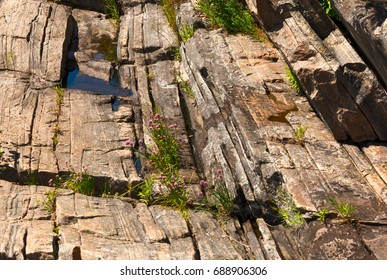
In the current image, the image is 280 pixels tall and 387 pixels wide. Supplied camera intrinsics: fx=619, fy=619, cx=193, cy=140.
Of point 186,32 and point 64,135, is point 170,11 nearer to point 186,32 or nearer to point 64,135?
point 186,32

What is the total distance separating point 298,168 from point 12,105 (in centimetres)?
546

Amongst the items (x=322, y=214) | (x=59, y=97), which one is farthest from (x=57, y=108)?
(x=322, y=214)

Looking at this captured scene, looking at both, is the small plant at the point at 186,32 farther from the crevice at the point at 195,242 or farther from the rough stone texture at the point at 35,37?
the crevice at the point at 195,242

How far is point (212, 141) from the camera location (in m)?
10.4

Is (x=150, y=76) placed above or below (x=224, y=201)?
below

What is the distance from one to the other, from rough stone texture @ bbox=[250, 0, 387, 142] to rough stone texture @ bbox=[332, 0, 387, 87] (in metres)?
0.23

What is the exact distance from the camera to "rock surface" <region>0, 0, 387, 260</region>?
8234 millimetres

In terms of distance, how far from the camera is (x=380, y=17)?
347 inches

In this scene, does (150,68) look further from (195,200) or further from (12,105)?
(195,200)

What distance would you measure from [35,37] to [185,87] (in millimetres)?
3796

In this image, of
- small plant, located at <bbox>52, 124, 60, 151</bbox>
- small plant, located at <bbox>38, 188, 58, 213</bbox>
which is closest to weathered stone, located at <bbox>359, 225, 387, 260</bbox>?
small plant, located at <bbox>38, 188, 58, 213</bbox>

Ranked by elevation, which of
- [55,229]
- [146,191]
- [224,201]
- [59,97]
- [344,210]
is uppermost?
[344,210]

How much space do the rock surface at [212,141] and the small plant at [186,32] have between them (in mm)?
189

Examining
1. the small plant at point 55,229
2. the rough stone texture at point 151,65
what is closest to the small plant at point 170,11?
the rough stone texture at point 151,65
